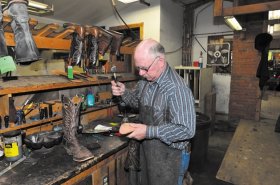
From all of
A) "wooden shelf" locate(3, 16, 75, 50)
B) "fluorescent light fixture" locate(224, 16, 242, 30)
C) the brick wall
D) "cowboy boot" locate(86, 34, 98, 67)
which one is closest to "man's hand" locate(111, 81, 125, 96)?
"cowboy boot" locate(86, 34, 98, 67)

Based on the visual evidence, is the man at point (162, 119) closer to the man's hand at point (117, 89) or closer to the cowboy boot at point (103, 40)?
the man's hand at point (117, 89)

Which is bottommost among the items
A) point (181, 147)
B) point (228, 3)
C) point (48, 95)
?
point (181, 147)

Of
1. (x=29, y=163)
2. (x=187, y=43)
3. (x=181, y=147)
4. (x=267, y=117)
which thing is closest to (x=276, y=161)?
(x=181, y=147)

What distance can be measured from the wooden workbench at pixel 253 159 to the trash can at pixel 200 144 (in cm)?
41

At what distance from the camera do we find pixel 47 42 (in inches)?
68.1

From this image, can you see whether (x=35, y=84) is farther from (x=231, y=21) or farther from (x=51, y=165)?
(x=231, y=21)

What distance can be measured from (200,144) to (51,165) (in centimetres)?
219

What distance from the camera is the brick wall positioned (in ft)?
13.6

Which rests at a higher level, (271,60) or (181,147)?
(271,60)

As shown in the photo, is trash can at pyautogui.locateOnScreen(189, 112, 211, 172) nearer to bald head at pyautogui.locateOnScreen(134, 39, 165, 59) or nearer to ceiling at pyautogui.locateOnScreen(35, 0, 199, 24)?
bald head at pyautogui.locateOnScreen(134, 39, 165, 59)

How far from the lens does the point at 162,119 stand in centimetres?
151

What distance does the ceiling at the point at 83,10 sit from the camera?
11.6 ft

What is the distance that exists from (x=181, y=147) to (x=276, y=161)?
1.46m

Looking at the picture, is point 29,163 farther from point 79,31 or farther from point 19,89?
point 79,31
